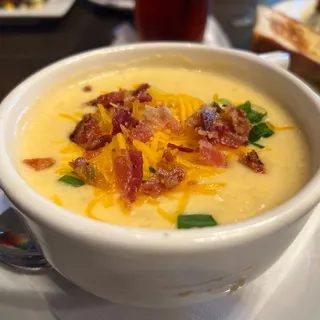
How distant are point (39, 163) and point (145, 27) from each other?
49.4 inches

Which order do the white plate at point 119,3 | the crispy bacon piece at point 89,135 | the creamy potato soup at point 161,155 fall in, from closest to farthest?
the creamy potato soup at point 161,155
the crispy bacon piece at point 89,135
the white plate at point 119,3

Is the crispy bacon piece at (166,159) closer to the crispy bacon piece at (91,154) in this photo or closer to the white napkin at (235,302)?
the crispy bacon piece at (91,154)

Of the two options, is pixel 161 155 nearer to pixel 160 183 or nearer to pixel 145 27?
pixel 160 183

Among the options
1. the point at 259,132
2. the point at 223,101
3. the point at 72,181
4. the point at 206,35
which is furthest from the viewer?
the point at 206,35

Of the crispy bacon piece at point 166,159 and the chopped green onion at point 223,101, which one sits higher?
the crispy bacon piece at point 166,159

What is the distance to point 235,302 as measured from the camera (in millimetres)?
817

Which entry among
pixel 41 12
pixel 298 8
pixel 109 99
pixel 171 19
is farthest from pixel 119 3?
pixel 109 99

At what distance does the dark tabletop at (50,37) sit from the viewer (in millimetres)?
1917

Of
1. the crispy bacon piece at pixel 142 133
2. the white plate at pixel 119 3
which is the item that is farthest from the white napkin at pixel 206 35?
the crispy bacon piece at pixel 142 133

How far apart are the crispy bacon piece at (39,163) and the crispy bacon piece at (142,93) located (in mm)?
235

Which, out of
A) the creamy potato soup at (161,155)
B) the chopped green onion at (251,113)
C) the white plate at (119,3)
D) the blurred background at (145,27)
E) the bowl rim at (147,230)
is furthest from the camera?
the white plate at (119,3)

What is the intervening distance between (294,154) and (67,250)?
0.47 metres

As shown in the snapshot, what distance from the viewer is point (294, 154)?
2.97 feet

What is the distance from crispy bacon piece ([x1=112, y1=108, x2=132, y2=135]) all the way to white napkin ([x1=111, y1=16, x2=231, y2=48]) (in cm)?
116
